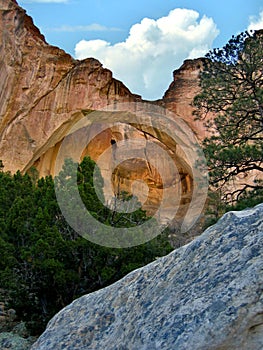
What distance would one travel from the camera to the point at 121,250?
8719 mm

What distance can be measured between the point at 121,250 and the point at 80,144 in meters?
18.9

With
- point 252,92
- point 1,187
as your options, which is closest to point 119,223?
point 1,187

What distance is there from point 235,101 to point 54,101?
45.5 feet

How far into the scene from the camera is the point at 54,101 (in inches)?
974

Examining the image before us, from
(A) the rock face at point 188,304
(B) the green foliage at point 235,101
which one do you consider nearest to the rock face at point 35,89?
(B) the green foliage at point 235,101

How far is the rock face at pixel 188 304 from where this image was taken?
2.76 meters

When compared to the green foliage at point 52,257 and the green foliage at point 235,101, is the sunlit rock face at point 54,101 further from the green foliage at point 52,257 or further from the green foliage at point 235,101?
the green foliage at point 52,257

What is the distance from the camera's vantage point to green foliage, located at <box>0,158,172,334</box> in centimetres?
850

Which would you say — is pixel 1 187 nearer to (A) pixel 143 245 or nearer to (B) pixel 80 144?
(A) pixel 143 245

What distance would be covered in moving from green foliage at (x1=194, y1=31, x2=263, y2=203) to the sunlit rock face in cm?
1007

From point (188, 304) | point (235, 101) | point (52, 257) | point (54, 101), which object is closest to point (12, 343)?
point (52, 257)

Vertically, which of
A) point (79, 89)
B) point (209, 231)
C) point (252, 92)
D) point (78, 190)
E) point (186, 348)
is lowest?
point (186, 348)

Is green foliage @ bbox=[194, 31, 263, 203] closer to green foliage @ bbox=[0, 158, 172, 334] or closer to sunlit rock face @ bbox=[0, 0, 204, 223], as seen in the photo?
green foliage @ bbox=[0, 158, 172, 334]

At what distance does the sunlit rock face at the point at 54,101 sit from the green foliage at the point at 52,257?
12.8 m
